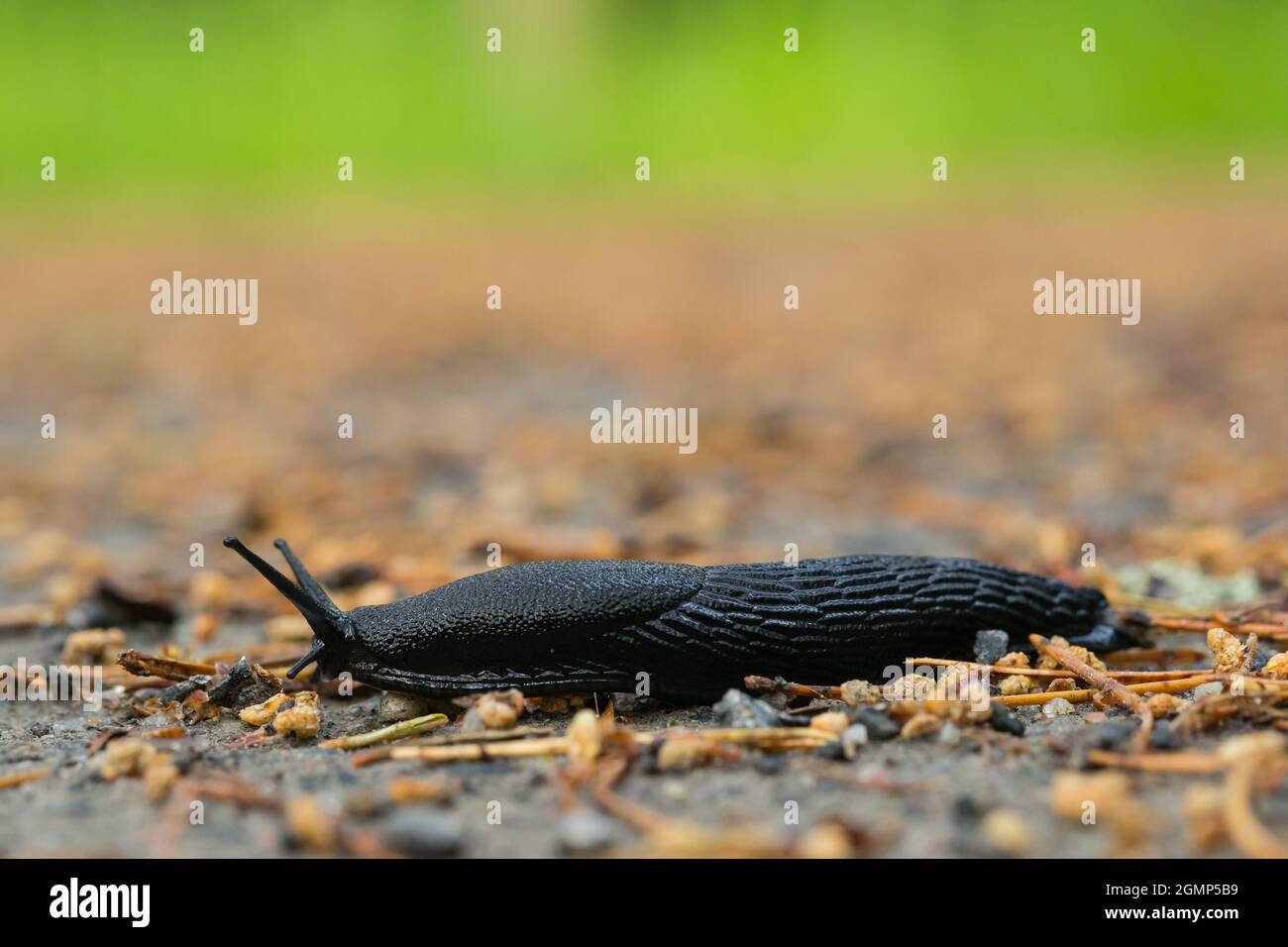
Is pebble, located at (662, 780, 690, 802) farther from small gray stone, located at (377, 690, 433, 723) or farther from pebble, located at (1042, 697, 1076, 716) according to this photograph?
pebble, located at (1042, 697, 1076, 716)

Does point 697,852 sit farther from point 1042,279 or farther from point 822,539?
point 1042,279

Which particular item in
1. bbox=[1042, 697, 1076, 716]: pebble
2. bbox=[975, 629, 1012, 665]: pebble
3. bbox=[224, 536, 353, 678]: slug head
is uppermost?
bbox=[224, 536, 353, 678]: slug head

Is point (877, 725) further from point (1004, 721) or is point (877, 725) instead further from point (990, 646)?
point (990, 646)
